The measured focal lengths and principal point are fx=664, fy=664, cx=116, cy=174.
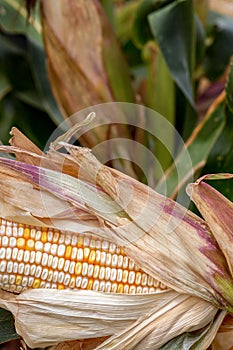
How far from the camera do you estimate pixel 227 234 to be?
0.60 m

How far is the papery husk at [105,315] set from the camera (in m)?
0.61

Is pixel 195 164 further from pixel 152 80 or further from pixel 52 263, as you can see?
pixel 52 263

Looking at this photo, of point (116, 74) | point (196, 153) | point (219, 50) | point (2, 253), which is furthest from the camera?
point (219, 50)

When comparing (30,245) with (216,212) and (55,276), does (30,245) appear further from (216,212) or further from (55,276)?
(216,212)

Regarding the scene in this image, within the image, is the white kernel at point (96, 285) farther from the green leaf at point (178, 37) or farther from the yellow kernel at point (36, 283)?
the green leaf at point (178, 37)

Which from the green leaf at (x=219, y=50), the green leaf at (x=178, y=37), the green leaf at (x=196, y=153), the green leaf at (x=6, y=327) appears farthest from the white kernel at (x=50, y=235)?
the green leaf at (x=219, y=50)

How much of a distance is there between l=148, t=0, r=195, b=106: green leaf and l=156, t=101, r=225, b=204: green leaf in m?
0.08

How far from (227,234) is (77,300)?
15 centimetres

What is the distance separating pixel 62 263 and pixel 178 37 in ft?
1.98

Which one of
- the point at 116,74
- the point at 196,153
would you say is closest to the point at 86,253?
the point at 196,153

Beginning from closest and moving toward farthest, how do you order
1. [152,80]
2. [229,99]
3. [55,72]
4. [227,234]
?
[227,234] < [229,99] < [55,72] < [152,80]

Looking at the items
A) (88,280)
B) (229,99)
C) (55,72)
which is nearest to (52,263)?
(88,280)

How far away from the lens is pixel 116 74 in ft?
3.62

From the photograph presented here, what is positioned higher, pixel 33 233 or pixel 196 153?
pixel 33 233
